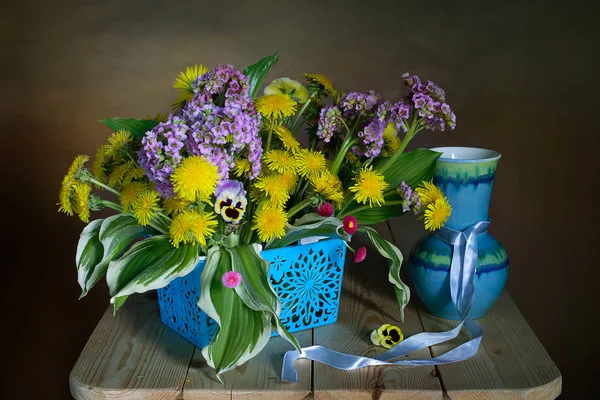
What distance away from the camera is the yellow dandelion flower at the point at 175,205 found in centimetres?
90

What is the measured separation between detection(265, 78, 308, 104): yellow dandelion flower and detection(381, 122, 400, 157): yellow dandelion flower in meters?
0.14

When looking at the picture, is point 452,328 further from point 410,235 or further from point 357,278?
point 410,235

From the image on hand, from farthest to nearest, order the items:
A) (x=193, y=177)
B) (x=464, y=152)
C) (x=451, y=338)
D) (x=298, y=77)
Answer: (x=298, y=77)
(x=464, y=152)
(x=451, y=338)
(x=193, y=177)

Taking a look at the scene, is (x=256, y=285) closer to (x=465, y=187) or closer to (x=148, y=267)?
(x=148, y=267)

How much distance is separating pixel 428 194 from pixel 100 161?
46cm

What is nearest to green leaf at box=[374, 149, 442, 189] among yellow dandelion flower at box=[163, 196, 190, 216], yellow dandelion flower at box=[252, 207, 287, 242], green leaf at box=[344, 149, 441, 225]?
green leaf at box=[344, 149, 441, 225]

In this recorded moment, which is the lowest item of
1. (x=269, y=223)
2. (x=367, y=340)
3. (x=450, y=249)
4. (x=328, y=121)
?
(x=367, y=340)

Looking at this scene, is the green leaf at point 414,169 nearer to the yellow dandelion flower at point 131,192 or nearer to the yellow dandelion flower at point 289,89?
the yellow dandelion flower at point 289,89

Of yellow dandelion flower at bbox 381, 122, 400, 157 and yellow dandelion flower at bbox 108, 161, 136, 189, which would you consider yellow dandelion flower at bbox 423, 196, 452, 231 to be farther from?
yellow dandelion flower at bbox 108, 161, 136, 189

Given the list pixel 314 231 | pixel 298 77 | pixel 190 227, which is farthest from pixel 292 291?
pixel 298 77

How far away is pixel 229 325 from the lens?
2.90 feet

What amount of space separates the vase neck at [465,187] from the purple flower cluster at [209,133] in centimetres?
33

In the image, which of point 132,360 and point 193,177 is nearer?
point 193,177

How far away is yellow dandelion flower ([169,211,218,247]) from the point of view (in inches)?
34.6
